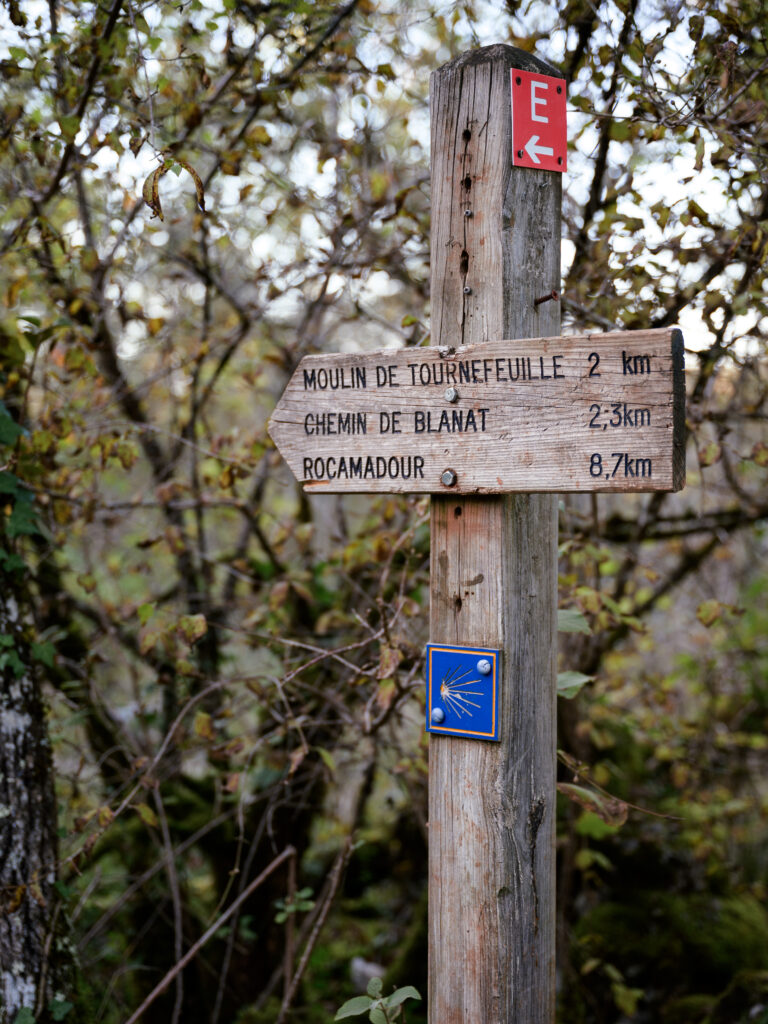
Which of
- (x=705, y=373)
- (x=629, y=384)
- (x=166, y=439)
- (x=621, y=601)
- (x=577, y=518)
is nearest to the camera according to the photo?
(x=629, y=384)

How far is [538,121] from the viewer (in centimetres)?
185

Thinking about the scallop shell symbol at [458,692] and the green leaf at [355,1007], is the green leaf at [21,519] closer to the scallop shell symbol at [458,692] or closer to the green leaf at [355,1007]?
the scallop shell symbol at [458,692]

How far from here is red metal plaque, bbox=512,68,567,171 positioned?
1.83 meters

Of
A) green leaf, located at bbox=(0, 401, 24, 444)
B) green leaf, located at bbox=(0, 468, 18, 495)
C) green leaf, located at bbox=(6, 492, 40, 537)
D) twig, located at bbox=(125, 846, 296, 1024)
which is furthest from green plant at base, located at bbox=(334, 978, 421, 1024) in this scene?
green leaf, located at bbox=(0, 401, 24, 444)

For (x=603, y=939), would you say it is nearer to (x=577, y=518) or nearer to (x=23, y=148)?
(x=577, y=518)

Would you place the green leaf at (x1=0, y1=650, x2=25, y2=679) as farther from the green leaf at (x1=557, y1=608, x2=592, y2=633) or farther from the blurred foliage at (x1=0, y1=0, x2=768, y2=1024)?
the green leaf at (x1=557, y1=608, x2=592, y2=633)

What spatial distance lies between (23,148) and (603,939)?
4.36m

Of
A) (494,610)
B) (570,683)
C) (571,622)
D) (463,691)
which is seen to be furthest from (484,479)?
(570,683)

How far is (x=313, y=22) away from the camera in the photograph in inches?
129

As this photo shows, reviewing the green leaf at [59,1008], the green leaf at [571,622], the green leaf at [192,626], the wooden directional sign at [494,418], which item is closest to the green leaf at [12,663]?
the green leaf at [192,626]

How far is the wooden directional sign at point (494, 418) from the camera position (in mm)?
1532

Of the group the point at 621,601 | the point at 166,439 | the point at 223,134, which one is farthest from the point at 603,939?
the point at 223,134

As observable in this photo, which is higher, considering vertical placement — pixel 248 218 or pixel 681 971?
pixel 248 218

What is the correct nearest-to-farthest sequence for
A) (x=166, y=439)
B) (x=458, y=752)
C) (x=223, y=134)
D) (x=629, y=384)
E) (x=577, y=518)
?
1. (x=629, y=384)
2. (x=458, y=752)
3. (x=223, y=134)
4. (x=577, y=518)
5. (x=166, y=439)
